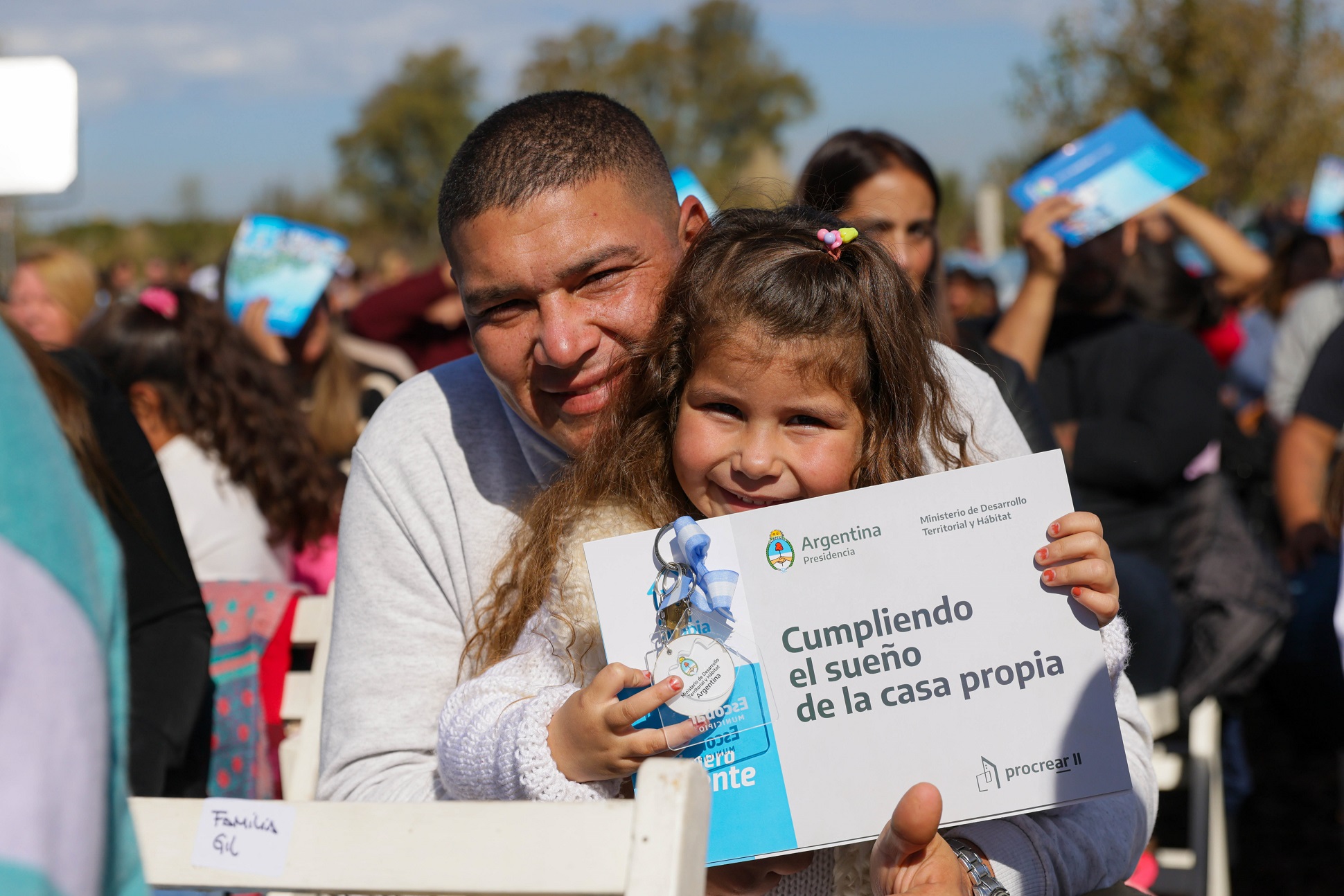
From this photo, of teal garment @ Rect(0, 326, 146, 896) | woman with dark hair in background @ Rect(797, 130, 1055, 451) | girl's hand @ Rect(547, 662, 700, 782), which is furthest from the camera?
woman with dark hair in background @ Rect(797, 130, 1055, 451)

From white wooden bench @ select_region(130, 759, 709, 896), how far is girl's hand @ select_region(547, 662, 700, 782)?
232mm

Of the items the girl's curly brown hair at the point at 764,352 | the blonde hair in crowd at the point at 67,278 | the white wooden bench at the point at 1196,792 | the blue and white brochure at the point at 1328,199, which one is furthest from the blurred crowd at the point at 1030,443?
the blue and white brochure at the point at 1328,199

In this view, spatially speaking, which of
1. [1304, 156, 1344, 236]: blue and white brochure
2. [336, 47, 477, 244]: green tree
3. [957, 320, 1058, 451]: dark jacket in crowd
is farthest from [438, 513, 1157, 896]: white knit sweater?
[336, 47, 477, 244]: green tree

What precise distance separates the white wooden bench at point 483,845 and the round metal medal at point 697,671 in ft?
1.03

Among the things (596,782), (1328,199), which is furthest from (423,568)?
(1328,199)

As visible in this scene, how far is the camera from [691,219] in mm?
2041

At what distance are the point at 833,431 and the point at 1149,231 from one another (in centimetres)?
386

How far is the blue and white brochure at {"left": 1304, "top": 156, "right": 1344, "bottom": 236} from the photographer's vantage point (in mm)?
8156

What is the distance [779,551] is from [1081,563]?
36 centimetres

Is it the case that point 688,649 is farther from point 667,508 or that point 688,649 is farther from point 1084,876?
point 1084,876

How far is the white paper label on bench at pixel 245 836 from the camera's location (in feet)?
4.09

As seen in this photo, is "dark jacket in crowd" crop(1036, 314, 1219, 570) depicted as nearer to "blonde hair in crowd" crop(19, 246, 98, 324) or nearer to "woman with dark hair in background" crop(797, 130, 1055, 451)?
"woman with dark hair in background" crop(797, 130, 1055, 451)

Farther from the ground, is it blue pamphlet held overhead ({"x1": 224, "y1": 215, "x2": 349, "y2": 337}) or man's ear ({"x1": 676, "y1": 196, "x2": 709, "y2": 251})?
blue pamphlet held overhead ({"x1": 224, "y1": 215, "x2": 349, "y2": 337})

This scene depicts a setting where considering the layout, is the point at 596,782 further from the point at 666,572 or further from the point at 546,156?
the point at 546,156
